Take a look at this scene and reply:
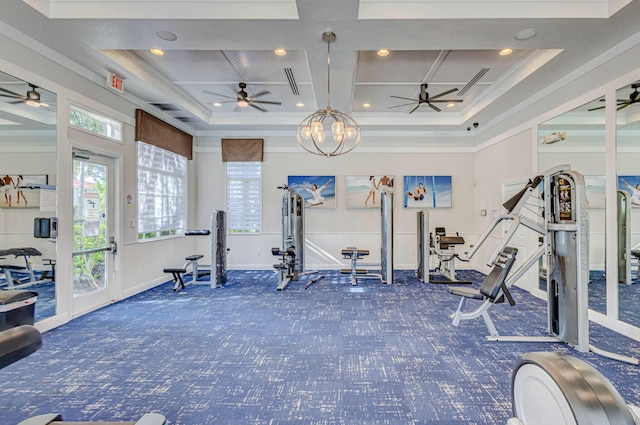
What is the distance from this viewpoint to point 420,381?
2516 mm

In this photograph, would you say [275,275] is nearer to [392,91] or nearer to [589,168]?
[392,91]

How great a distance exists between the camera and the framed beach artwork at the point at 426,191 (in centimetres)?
733

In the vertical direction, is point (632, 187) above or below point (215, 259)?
above

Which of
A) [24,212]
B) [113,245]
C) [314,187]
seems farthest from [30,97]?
[314,187]

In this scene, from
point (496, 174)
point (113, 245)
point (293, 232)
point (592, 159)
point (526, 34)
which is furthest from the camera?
point (293, 232)

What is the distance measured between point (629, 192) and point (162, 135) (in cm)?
722

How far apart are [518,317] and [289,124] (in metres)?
5.41

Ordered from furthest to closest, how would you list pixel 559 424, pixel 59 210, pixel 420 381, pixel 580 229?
1. pixel 59 210
2. pixel 580 229
3. pixel 420 381
4. pixel 559 424

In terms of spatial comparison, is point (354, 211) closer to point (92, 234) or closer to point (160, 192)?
point (160, 192)

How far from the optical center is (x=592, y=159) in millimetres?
3943

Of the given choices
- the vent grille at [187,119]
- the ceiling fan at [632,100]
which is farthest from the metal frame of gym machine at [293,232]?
the ceiling fan at [632,100]

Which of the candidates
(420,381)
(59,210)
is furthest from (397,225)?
(59,210)

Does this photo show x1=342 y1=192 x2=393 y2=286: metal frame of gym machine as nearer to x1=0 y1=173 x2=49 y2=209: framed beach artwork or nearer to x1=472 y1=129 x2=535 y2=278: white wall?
x1=472 y1=129 x2=535 y2=278: white wall

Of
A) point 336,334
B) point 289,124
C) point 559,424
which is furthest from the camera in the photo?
point 289,124
